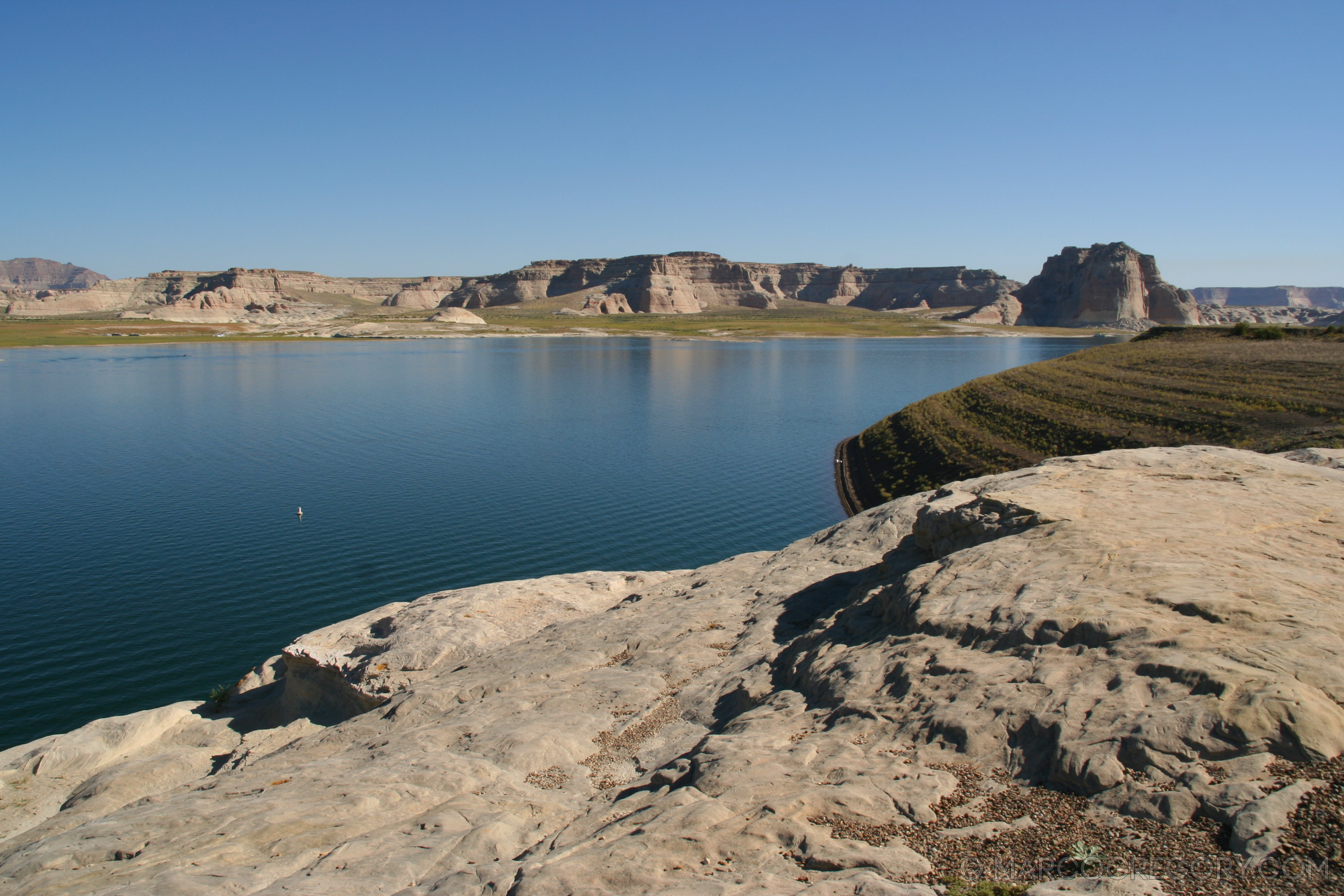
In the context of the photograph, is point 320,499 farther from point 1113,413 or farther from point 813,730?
point 1113,413

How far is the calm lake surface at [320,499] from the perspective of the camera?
24188mm

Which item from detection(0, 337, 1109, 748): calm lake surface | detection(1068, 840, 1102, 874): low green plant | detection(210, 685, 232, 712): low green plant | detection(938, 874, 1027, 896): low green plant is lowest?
detection(210, 685, 232, 712): low green plant

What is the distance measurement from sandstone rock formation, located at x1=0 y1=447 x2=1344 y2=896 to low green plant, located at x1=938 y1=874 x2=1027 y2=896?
308mm

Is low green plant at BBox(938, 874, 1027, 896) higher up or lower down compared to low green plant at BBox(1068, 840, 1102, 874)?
lower down

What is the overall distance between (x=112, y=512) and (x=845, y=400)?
2511 inches

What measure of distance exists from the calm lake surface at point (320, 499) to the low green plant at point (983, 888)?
21.7 m

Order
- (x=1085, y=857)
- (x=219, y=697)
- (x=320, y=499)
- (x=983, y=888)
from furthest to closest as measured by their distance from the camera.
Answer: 1. (x=320, y=499)
2. (x=219, y=697)
3. (x=1085, y=857)
4. (x=983, y=888)

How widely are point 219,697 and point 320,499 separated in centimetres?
1951

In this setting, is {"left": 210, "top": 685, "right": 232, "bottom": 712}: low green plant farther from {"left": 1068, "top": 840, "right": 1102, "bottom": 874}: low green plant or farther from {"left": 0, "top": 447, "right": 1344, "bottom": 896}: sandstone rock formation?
{"left": 1068, "top": 840, "right": 1102, "bottom": 874}: low green plant

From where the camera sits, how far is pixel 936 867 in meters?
7.38

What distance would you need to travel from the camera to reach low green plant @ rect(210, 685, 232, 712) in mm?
20234

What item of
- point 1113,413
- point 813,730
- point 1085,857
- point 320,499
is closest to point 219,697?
point 813,730

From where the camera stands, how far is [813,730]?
34.6 ft

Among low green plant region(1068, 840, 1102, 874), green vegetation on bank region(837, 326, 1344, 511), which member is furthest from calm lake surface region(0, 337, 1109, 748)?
low green plant region(1068, 840, 1102, 874)
